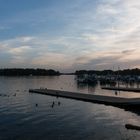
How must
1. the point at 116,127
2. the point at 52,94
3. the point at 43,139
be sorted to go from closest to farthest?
1. the point at 43,139
2. the point at 116,127
3. the point at 52,94

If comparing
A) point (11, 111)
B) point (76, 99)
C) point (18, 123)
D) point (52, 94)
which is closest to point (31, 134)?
point (18, 123)

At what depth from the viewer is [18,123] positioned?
3550 cm

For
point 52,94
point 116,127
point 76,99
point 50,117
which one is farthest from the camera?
point 52,94

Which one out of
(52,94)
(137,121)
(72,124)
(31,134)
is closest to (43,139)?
(31,134)

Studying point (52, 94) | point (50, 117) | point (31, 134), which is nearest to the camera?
point (31, 134)

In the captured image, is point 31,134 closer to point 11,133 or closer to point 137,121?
point 11,133

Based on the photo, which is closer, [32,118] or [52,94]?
[32,118]

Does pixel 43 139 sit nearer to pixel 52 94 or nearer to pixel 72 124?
pixel 72 124

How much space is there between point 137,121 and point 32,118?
12.8 m

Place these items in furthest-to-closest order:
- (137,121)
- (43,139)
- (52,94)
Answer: (52,94), (137,121), (43,139)

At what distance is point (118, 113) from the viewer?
4325 cm

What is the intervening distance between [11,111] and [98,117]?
42.7 feet

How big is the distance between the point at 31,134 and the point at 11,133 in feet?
6.38

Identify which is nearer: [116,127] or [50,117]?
[116,127]
